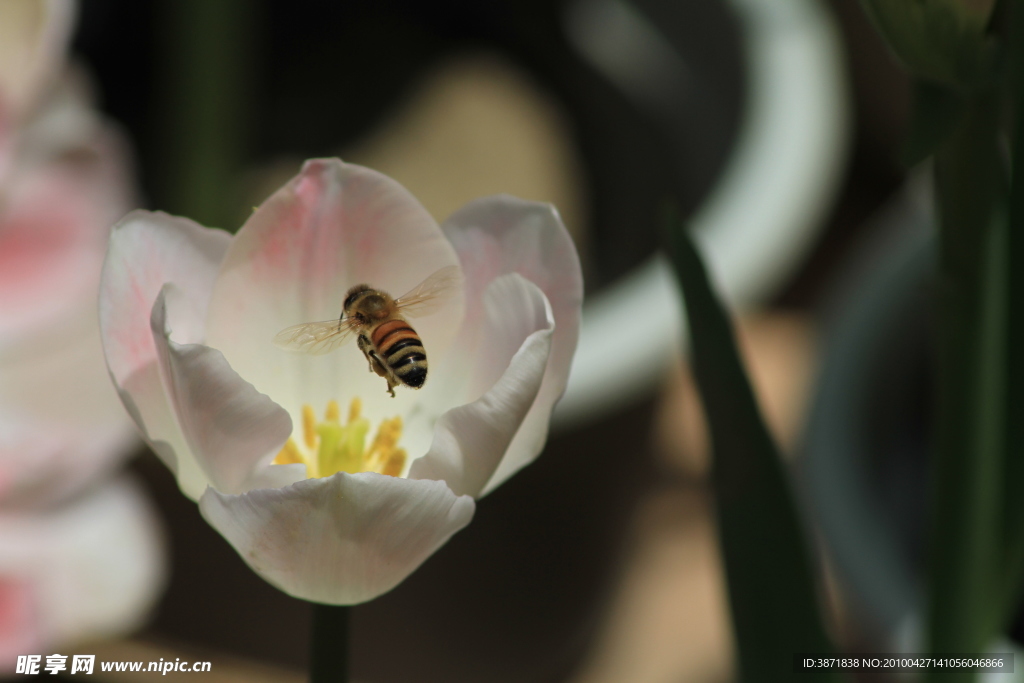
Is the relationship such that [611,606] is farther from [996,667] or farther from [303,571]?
[303,571]

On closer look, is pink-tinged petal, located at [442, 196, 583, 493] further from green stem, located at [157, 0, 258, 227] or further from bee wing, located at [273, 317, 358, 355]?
green stem, located at [157, 0, 258, 227]

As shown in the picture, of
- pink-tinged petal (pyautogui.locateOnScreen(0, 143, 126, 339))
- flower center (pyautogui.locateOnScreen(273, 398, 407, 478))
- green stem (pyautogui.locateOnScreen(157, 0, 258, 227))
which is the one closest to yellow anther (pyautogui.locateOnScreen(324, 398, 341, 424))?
flower center (pyautogui.locateOnScreen(273, 398, 407, 478))

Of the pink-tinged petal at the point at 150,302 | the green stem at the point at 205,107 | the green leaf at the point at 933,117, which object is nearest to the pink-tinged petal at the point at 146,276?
the pink-tinged petal at the point at 150,302

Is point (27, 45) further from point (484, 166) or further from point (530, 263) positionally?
point (484, 166)

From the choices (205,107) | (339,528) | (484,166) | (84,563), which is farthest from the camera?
(484,166)

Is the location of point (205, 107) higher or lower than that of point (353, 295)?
higher

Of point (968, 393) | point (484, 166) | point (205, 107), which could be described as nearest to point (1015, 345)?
point (968, 393)
